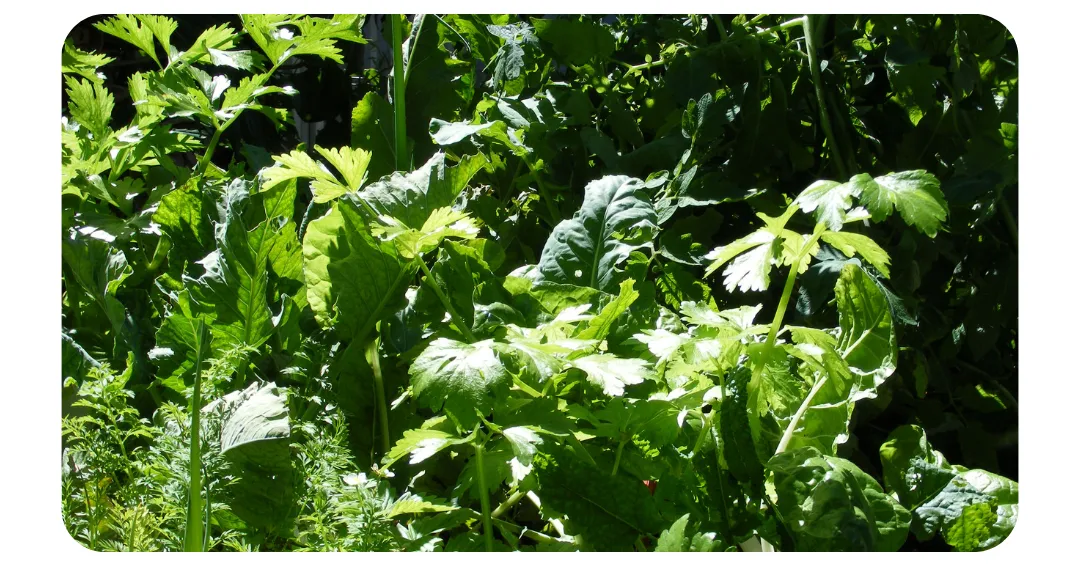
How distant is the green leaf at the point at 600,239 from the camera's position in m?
0.65

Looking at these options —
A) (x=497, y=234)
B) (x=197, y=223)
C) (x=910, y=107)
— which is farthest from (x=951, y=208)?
(x=197, y=223)

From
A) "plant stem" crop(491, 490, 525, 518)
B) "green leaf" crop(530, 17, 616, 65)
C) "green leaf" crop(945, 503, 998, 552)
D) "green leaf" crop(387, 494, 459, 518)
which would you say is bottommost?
"plant stem" crop(491, 490, 525, 518)

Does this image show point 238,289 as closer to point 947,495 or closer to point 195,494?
point 195,494

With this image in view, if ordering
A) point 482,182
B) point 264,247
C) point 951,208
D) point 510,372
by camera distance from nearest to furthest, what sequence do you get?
point 510,372 < point 264,247 < point 951,208 < point 482,182

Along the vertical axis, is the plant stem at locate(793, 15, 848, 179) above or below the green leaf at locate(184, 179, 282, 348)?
above

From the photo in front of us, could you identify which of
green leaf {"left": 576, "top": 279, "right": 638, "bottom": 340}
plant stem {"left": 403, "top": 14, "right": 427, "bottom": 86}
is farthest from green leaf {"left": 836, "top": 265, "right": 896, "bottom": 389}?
plant stem {"left": 403, "top": 14, "right": 427, "bottom": 86}

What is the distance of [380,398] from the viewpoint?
24.8 inches

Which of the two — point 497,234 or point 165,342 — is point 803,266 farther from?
point 165,342

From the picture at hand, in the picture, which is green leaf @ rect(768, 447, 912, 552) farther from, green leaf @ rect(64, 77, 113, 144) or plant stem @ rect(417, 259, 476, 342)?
green leaf @ rect(64, 77, 113, 144)

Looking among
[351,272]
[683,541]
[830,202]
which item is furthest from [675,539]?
[351,272]

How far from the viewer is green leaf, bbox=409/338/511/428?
476 mm

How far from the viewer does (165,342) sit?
65cm

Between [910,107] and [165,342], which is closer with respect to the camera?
[165,342]

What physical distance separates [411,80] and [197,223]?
0.28 metres
